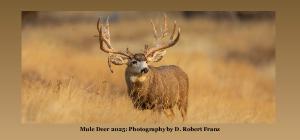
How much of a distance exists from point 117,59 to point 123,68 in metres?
0.09

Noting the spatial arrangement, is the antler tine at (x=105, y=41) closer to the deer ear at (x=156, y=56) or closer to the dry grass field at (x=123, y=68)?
the dry grass field at (x=123, y=68)

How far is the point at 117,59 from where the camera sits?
509 cm

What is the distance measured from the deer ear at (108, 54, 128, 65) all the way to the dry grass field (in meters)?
0.05

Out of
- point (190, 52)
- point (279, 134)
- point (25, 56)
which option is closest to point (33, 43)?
point (25, 56)

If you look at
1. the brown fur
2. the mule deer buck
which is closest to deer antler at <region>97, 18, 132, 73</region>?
the mule deer buck

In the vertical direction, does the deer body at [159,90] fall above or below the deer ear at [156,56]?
below

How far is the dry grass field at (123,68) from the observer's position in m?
5.07

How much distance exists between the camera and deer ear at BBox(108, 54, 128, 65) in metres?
5.08

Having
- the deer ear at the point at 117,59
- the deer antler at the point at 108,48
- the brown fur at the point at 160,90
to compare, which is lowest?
the brown fur at the point at 160,90

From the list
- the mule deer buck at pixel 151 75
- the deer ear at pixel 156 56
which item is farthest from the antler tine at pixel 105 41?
the deer ear at pixel 156 56

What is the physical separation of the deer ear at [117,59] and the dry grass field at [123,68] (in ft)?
0.18

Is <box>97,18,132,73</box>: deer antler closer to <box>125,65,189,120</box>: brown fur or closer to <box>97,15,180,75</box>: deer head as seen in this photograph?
<box>97,15,180,75</box>: deer head

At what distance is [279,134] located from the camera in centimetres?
514

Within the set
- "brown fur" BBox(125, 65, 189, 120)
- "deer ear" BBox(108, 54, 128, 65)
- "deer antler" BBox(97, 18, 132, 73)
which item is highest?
"deer antler" BBox(97, 18, 132, 73)
